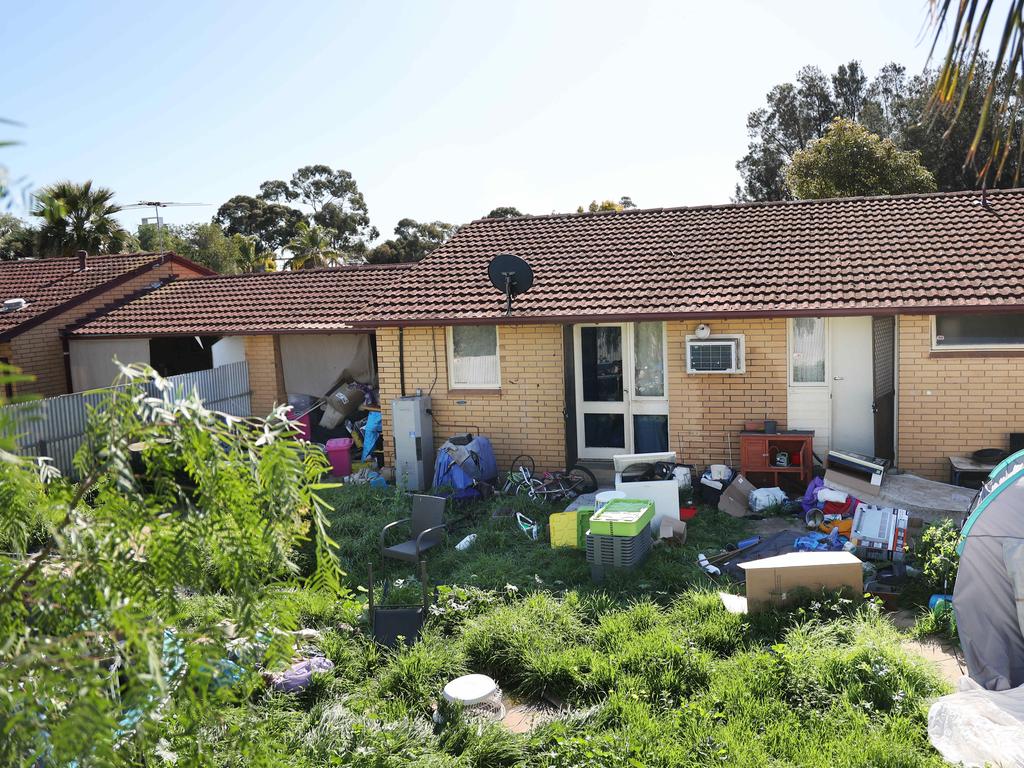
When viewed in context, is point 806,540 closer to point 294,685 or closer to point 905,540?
point 905,540

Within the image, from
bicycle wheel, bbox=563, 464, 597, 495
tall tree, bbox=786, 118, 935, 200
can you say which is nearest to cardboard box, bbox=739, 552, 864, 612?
bicycle wheel, bbox=563, 464, 597, 495

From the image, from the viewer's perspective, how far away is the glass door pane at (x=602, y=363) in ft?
39.4

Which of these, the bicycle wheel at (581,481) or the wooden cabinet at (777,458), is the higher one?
the wooden cabinet at (777,458)

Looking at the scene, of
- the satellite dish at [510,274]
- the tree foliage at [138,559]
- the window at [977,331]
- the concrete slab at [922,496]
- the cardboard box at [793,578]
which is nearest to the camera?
the tree foliage at [138,559]

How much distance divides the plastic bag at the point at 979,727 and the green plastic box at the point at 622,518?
3.14 m

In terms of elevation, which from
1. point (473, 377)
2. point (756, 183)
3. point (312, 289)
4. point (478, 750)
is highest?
point (756, 183)

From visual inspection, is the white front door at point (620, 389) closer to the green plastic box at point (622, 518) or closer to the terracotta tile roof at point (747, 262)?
the terracotta tile roof at point (747, 262)

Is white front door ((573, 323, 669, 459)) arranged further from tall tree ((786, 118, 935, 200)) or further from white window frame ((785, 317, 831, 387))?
tall tree ((786, 118, 935, 200))

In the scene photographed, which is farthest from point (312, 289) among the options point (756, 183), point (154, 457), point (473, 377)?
point (756, 183)

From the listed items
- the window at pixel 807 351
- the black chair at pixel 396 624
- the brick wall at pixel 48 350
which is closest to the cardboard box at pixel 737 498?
the window at pixel 807 351

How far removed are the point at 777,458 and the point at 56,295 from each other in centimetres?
1519

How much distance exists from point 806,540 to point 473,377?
5.31 metres

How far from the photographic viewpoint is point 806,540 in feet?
28.7

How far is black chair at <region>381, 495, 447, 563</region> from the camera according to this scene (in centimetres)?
845
